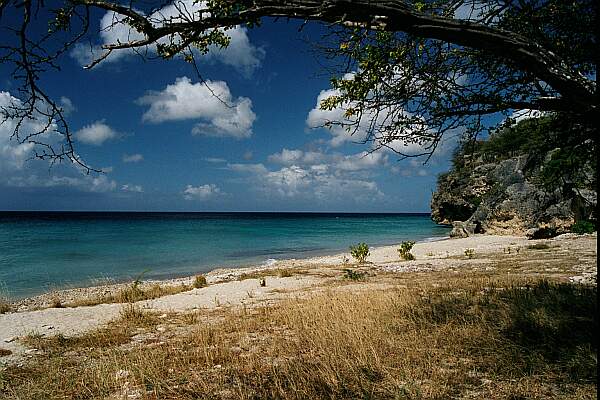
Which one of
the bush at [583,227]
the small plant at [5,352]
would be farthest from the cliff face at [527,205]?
the small plant at [5,352]

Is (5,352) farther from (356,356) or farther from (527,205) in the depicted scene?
(527,205)

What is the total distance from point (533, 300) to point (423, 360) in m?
3.96

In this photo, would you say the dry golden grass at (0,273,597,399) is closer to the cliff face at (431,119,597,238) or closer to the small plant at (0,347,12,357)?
the small plant at (0,347,12,357)

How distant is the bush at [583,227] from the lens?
26844 mm

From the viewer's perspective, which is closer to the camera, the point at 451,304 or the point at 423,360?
the point at 423,360

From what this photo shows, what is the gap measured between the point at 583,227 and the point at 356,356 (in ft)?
95.6

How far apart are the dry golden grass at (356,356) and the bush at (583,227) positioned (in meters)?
22.7

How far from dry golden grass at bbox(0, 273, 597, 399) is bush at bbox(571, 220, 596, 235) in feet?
74.4

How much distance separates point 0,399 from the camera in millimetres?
4680

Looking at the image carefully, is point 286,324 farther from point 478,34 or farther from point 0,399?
point 478,34

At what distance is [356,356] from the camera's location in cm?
543

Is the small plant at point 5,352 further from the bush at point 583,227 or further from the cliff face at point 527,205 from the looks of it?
the bush at point 583,227

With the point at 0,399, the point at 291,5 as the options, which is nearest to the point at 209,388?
the point at 0,399

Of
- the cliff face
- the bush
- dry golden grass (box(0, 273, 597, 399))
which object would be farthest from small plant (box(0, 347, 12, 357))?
the bush
